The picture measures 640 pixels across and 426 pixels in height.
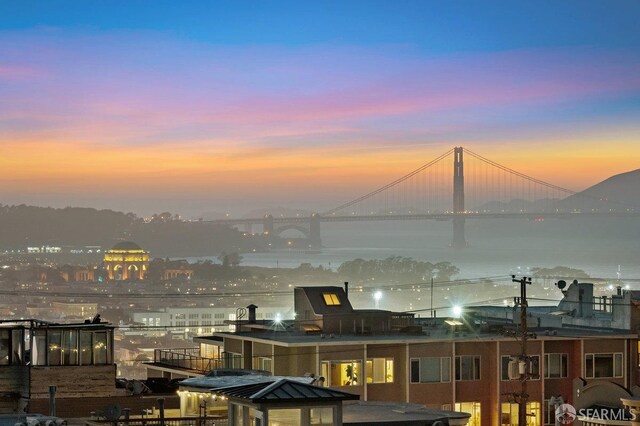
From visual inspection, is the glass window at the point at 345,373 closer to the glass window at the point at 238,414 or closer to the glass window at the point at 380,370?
the glass window at the point at 380,370

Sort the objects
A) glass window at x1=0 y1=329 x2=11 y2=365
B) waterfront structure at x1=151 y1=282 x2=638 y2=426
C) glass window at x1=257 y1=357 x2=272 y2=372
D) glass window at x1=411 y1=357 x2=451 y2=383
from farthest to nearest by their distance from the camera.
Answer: glass window at x1=411 y1=357 x2=451 y2=383
glass window at x1=257 y1=357 x2=272 y2=372
waterfront structure at x1=151 y1=282 x2=638 y2=426
glass window at x1=0 y1=329 x2=11 y2=365

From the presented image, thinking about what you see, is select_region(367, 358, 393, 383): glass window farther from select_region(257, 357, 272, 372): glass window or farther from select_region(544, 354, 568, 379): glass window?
select_region(544, 354, 568, 379): glass window

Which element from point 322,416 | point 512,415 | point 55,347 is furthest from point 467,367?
point 322,416

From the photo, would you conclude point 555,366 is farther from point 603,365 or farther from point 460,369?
point 460,369

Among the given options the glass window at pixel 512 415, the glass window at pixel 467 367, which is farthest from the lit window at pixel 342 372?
the glass window at pixel 512 415

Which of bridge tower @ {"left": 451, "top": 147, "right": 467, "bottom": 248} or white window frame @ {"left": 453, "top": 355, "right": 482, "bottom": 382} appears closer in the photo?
white window frame @ {"left": 453, "top": 355, "right": 482, "bottom": 382}

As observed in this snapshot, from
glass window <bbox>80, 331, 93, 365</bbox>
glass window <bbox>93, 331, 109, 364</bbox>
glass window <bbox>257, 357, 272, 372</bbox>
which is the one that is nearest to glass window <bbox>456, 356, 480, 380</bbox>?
glass window <bbox>257, 357, 272, 372</bbox>
